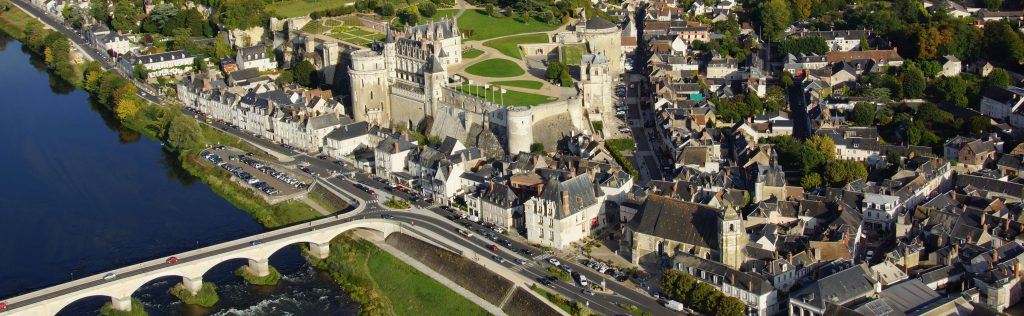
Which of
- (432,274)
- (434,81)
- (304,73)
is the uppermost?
(434,81)

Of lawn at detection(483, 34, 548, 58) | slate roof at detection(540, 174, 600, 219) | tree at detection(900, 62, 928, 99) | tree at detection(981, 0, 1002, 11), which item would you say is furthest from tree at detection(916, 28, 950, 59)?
slate roof at detection(540, 174, 600, 219)

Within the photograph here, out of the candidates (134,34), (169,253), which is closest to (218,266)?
(169,253)

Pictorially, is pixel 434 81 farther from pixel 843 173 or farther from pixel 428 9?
pixel 843 173

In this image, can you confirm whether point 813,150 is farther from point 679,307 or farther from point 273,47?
point 273,47

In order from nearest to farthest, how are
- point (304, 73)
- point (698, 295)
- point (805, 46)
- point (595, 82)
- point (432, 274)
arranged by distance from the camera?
point (698, 295) → point (432, 274) → point (595, 82) → point (805, 46) → point (304, 73)

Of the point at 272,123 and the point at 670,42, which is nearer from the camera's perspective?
the point at 272,123

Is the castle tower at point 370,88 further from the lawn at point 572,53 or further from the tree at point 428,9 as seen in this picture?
the tree at point 428,9

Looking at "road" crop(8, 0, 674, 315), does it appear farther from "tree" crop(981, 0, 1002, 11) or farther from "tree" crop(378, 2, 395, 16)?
"tree" crop(981, 0, 1002, 11)

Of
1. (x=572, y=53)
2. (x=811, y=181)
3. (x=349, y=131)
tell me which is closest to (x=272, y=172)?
(x=349, y=131)
